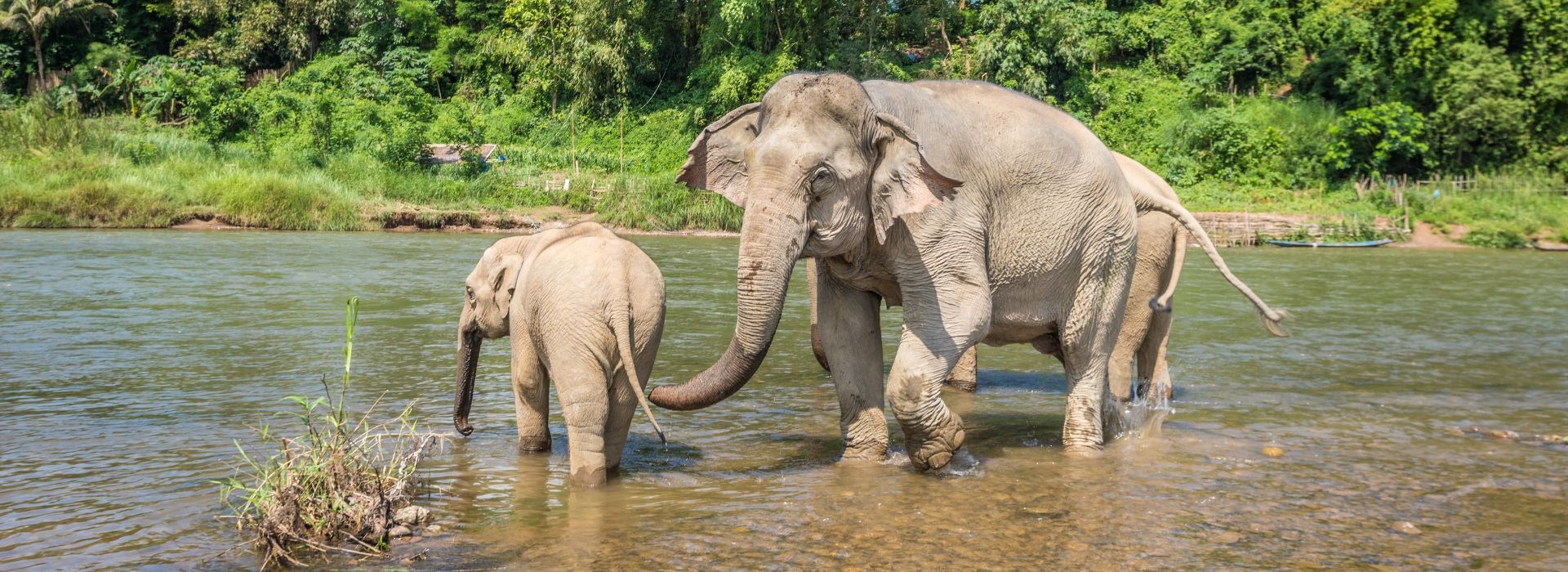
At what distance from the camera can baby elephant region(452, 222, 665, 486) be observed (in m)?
6.29

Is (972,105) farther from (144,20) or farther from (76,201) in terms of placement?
(144,20)

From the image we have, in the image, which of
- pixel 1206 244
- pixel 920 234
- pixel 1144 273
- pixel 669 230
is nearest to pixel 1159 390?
pixel 1144 273

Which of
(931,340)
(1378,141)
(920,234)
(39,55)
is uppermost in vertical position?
(39,55)

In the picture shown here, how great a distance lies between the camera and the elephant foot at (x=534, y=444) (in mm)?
7305

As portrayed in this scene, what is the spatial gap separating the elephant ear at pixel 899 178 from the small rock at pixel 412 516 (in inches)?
94.0

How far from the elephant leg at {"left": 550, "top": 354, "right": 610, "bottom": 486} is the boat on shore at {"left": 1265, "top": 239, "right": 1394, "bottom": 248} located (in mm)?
26692

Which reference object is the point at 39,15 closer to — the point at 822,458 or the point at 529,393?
the point at 529,393

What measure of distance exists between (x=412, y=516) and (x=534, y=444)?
1.64 metres

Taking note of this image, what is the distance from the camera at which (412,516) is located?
224 inches

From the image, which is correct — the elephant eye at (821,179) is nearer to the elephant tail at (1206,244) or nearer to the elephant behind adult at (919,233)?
the elephant behind adult at (919,233)

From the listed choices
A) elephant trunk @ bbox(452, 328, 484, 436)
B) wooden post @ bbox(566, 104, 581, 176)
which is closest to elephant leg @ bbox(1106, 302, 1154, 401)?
elephant trunk @ bbox(452, 328, 484, 436)

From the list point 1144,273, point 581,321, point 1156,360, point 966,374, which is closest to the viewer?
point 581,321

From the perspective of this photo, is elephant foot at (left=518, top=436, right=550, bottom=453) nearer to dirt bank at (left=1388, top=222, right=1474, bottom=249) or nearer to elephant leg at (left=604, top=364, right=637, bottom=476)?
elephant leg at (left=604, top=364, right=637, bottom=476)

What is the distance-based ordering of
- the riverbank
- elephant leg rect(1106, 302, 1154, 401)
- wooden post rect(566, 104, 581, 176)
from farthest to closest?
wooden post rect(566, 104, 581, 176) → the riverbank → elephant leg rect(1106, 302, 1154, 401)
